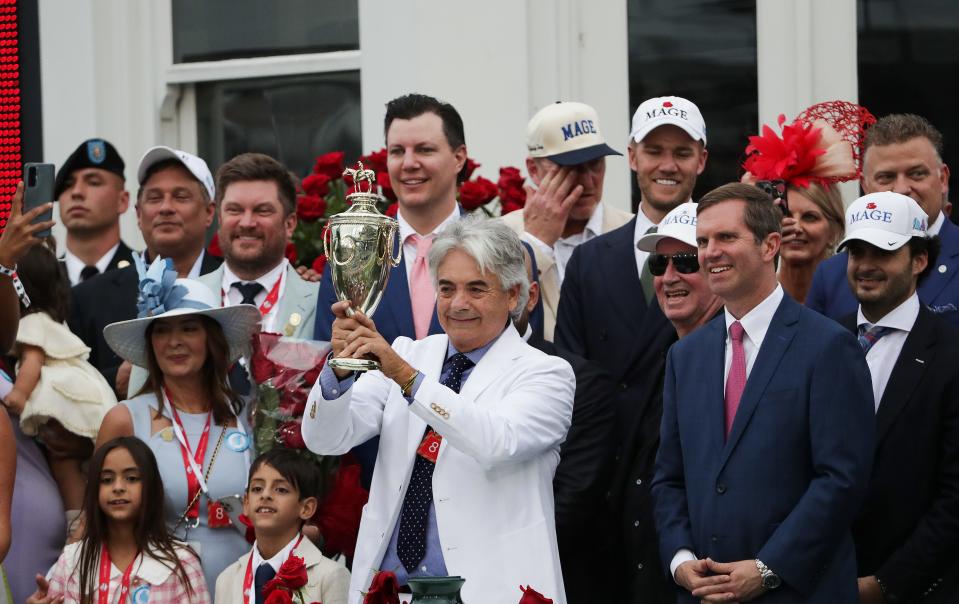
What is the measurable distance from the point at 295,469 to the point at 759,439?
5.58ft

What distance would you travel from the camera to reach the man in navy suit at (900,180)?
20.9 ft

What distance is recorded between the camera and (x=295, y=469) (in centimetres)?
607

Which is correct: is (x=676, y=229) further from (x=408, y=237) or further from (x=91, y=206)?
(x=91, y=206)

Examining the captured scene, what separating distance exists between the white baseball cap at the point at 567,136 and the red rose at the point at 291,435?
1627 millimetres

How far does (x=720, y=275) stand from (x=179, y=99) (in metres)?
5.09

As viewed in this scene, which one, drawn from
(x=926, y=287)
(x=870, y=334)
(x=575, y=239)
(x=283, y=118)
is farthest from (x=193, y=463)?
(x=283, y=118)

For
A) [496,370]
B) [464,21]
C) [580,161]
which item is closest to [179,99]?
[464,21]

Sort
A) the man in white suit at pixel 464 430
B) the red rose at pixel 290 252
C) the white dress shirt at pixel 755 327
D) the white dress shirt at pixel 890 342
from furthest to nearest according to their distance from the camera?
the red rose at pixel 290 252 → the white dress shirt at pixel 890 342 → the white dress shirt at pixel 755 327 → the man in white suit at pixel 464 430

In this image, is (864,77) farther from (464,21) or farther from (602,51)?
(464,21)

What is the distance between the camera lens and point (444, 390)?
5.29 meters

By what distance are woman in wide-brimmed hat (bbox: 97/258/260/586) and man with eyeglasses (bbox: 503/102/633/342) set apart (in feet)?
3.95

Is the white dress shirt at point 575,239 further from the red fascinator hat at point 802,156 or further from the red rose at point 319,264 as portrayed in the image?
the red rose at point 319,264

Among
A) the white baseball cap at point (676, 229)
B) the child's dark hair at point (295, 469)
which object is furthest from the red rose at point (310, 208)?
the white baseball cap at point (676, 229)

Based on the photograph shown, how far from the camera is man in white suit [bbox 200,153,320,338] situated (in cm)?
690
